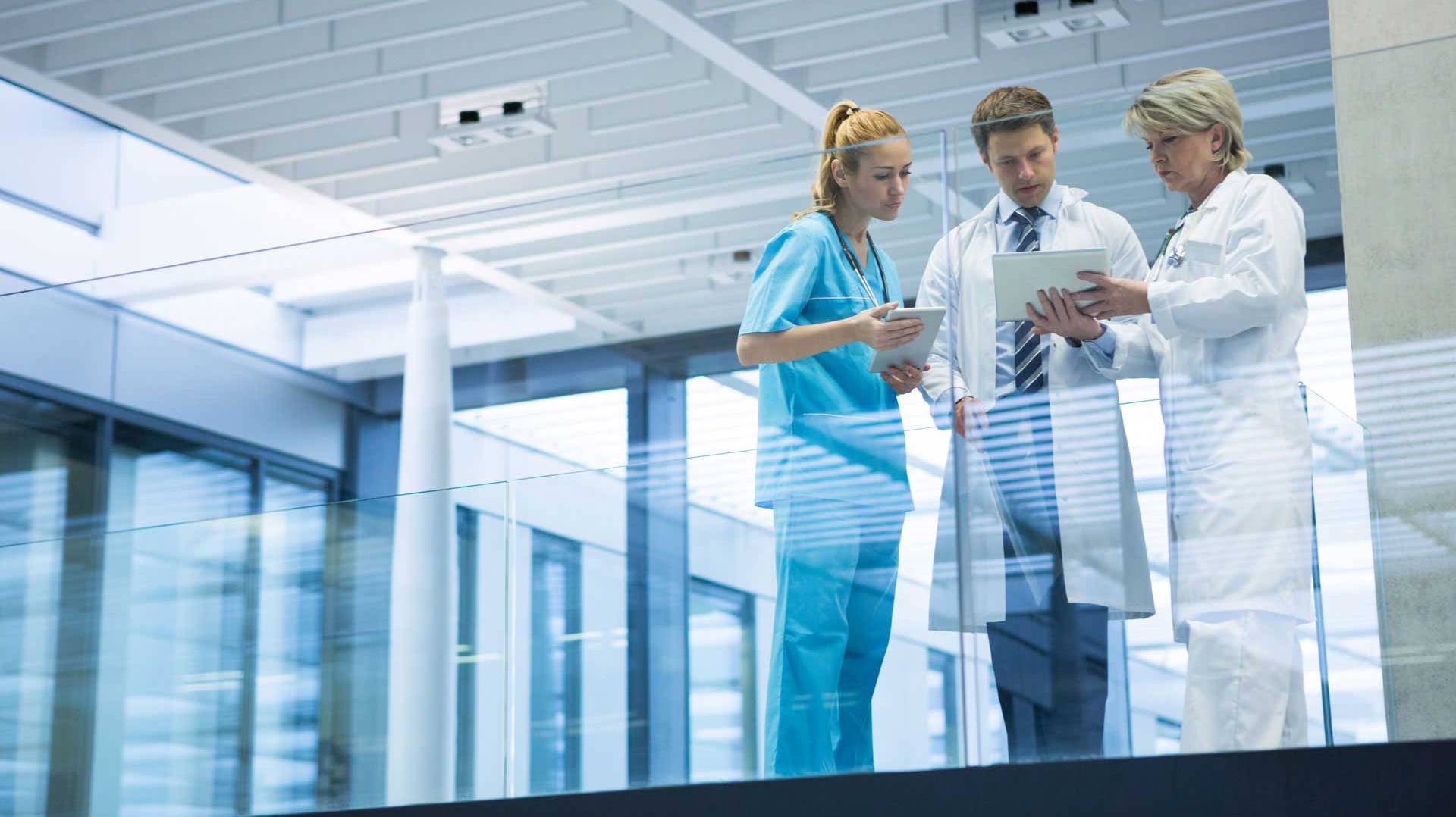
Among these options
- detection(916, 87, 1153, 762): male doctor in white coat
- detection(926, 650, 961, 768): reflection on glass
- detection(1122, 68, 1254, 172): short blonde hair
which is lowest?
detection(926, 650, 961, 768): reflection on glass

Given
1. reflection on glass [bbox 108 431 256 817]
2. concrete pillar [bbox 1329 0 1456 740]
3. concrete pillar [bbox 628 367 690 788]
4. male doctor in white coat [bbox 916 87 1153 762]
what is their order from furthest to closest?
reflection on glass [bbox 108 431 256 817]
concrete pillar [bbox 628 367 690 788]
male doctor in white coat [bbox 916 87 1153 762]
concrete pillar [bbox 1329 0 1456 740]

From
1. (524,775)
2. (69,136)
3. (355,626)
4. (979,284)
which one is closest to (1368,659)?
(979,284)

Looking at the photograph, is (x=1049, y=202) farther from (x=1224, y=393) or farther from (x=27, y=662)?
(x=27, y=662)

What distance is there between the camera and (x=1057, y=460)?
3.33 metres

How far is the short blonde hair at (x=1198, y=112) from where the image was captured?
3.34 metres

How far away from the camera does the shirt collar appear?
343cm

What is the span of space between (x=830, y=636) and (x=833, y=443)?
14.4 inches

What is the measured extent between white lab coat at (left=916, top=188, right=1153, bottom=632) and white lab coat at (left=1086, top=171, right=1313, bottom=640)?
0.09m

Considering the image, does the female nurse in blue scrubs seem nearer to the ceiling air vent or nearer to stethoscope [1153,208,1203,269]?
stethoscope [1153,208,1203,269]

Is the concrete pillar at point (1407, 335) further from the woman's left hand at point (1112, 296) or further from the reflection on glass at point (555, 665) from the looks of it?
the reflection on glass at point (555, 665)

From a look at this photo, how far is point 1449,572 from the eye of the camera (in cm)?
310

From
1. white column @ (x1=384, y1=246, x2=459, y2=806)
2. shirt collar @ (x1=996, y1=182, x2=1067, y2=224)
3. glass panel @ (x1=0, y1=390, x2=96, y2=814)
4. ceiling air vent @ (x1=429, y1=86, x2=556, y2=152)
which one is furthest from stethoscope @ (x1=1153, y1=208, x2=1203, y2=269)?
ceiling air vent @ (x1=429, y1=86, x2=556, y2=152)

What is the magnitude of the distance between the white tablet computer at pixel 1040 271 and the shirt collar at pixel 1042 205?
0.43 ft

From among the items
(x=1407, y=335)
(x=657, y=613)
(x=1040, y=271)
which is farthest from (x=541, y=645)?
(x=1407, y=335)
